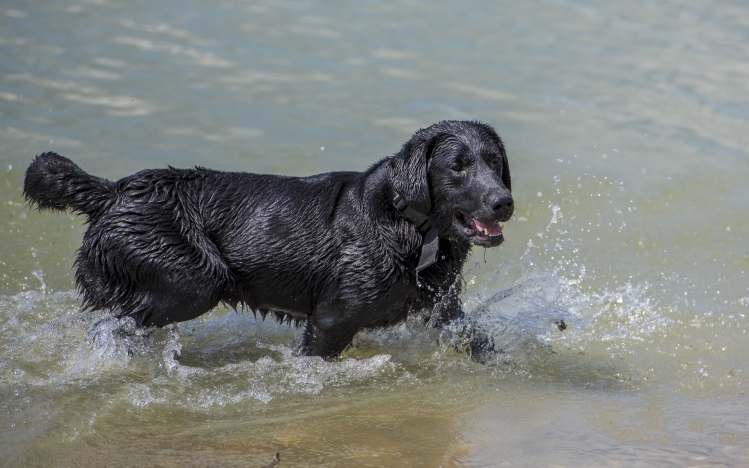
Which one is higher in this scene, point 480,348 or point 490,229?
point 490,229

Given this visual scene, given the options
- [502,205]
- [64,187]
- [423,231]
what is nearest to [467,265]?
[423,231]

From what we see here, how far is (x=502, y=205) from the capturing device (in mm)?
4469

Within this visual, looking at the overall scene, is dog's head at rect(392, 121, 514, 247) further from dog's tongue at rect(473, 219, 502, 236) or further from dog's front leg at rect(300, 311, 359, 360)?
dog's front leg at rect(300, 311, 359, 360)

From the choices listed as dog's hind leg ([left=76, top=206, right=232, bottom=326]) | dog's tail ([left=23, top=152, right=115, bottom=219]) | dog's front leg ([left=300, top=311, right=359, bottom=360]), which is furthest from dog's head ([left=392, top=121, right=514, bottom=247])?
dog's tail ([left=23, top=152, right=115, bottom=219])

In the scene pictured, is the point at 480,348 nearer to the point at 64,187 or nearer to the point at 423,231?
the point at 423,231

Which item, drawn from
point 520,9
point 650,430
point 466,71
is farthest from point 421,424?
point 520,9

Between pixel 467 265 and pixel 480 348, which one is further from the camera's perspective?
pixel 467 265

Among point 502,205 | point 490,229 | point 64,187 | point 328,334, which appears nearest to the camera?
point 502,205

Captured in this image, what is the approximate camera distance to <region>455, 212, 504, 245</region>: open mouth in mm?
4602

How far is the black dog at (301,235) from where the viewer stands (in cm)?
470

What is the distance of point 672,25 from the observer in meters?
12.1

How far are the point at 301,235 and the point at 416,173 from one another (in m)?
0.77

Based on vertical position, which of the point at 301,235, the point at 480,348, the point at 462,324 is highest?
the point at 301,235

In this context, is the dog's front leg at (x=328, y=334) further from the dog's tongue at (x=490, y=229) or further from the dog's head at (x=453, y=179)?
the dog's tongue at (x=490, y=229)
